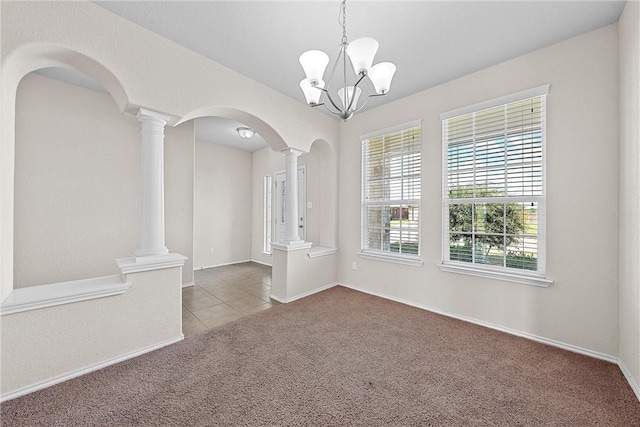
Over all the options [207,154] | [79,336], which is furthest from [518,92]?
[207,154]

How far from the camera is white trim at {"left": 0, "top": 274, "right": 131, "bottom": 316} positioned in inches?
69.4

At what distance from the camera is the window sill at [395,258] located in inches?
134

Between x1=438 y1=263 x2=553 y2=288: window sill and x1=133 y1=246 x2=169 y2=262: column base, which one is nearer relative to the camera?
x1=133 y1=246 x2=169 y2=262: column base

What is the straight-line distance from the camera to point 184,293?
3.97 metres

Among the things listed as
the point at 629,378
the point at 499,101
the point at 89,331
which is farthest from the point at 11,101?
the point at 629,378

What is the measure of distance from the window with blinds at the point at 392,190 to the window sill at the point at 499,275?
47 cm

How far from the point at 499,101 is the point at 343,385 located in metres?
3.11

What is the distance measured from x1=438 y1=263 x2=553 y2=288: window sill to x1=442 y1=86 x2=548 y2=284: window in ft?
0.11

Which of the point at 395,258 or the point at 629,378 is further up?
the point at 395,258

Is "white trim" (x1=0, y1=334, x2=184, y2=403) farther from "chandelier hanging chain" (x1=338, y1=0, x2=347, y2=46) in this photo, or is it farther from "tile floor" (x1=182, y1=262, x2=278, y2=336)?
"chandelier hanging chain" (x1=338, y1=0, x2=347, y2=46)

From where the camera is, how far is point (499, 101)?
2.75m

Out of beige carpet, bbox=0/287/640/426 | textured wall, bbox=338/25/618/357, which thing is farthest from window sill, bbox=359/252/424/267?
beige carpet, bbox=0/287/640/426

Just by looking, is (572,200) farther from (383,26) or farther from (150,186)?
(150,186)

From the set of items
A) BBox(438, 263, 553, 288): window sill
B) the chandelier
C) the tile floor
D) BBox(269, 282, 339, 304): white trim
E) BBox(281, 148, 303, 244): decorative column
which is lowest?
the tile floor
